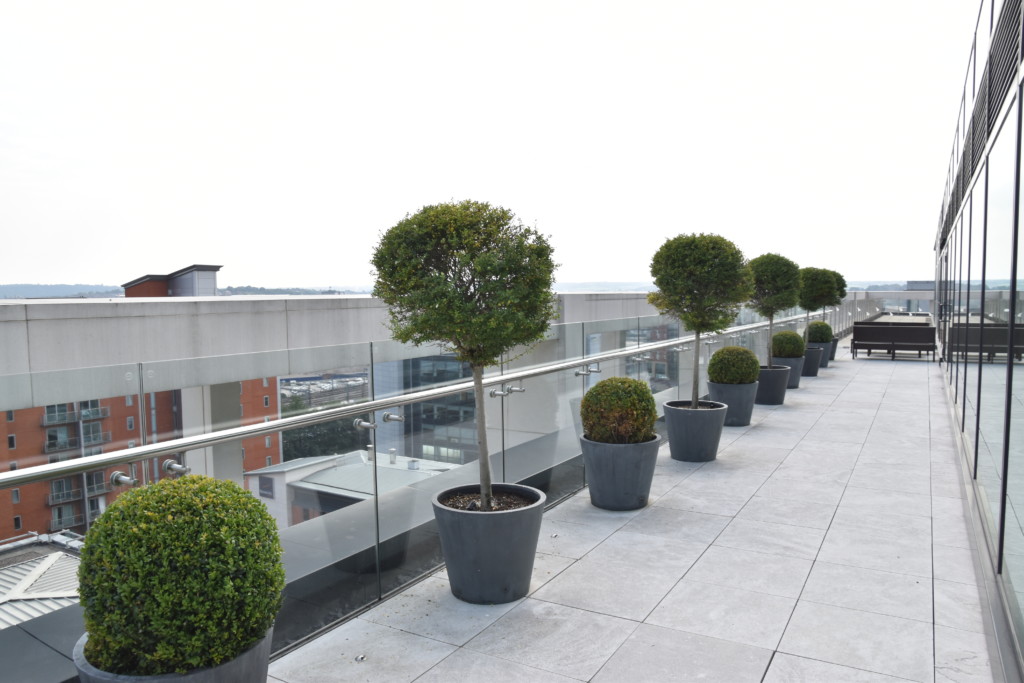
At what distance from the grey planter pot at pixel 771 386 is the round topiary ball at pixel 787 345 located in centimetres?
202

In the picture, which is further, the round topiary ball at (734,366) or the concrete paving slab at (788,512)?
the round topiary ball at (734,366)

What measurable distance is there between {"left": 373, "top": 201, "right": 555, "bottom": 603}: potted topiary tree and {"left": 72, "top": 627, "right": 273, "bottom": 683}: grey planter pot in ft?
5.47

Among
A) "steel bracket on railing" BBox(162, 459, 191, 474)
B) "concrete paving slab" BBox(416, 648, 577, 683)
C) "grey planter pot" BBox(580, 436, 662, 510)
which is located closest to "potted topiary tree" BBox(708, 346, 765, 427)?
"grey planter pot" BBox(580, 436, 662, 510)

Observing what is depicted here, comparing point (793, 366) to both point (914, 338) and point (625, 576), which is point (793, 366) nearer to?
point (914, 338)

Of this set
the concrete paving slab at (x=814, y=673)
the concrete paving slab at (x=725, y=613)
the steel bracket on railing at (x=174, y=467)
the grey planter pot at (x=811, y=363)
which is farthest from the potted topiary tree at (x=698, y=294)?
the grey planter pot at (x=811, y=363)

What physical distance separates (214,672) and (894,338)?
64.8 ft

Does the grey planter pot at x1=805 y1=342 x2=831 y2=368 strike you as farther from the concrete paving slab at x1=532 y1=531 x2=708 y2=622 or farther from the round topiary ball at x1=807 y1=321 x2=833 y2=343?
the concrete paving slab at x1=532 y1=531 x2=708 y2=622

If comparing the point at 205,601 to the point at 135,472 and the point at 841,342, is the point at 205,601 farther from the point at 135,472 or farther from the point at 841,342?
the point at 841,342

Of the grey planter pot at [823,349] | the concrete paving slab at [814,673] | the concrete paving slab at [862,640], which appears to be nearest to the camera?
the concrete paving slab at [814,673]

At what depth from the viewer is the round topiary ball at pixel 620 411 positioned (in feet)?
18.3

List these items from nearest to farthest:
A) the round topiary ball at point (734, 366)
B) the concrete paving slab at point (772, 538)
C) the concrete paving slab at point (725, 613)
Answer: the concrete paving slab at point (725, 613) < the concrete paving slab at point (772, 538) < the round topiary ball at point (734, 366)

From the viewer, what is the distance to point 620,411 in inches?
219

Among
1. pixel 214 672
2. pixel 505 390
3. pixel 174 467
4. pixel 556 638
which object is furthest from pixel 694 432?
pixel 214 672

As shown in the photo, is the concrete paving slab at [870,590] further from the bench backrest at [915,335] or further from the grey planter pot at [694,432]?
the bench backrest at [915,335]
